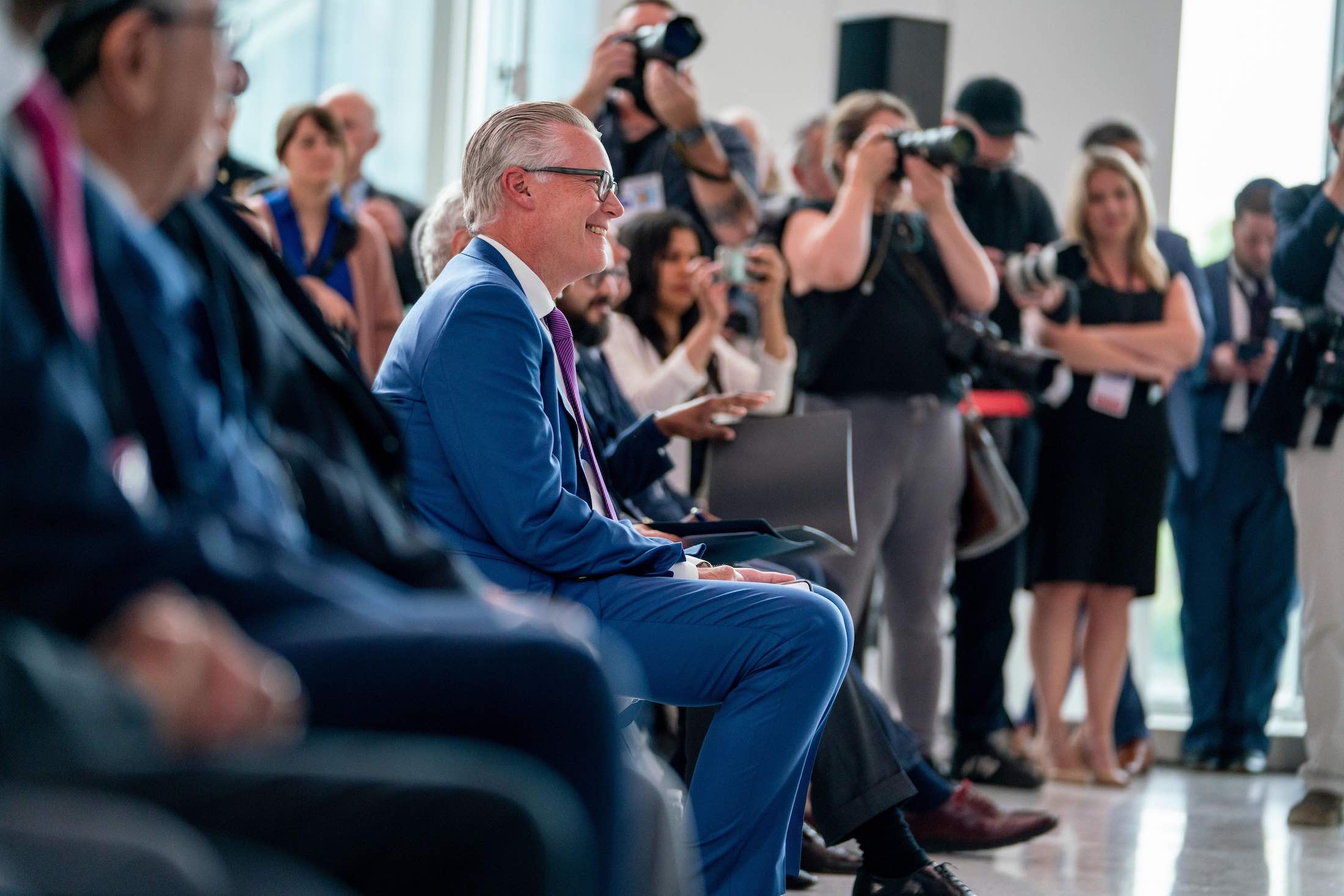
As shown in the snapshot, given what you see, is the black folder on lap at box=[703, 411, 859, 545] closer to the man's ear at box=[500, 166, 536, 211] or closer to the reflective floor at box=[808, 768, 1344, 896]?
the reflective floor at box=[808, 768, 1344, 896]

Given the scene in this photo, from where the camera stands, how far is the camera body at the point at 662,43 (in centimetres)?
356

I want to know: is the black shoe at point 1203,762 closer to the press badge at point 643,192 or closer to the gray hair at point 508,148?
the press badge at point 643,192

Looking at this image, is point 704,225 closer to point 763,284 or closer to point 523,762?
point 763,284

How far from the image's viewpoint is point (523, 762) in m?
1.07

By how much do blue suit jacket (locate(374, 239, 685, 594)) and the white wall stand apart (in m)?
3.81

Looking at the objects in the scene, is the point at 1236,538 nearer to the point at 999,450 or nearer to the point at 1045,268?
the point at 999,450

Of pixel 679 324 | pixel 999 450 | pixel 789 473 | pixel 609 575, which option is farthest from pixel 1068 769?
pixel 609 575

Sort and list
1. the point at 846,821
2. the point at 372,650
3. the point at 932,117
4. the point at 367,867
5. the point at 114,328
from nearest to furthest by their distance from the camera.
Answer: the point at 367,867
the point at 372,650
the point at 114,328
the point at 846,821
the point at 932,117

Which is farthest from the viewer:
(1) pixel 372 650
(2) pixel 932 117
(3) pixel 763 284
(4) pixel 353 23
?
(4) pixel 353 23

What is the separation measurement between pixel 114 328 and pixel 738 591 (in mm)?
1039

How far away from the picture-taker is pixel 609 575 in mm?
2076

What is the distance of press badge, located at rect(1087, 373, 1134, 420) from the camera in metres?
4.31

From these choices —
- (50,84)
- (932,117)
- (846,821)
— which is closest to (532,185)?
(846,821)

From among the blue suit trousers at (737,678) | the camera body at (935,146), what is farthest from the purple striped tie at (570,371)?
the camera body at (935,146)
